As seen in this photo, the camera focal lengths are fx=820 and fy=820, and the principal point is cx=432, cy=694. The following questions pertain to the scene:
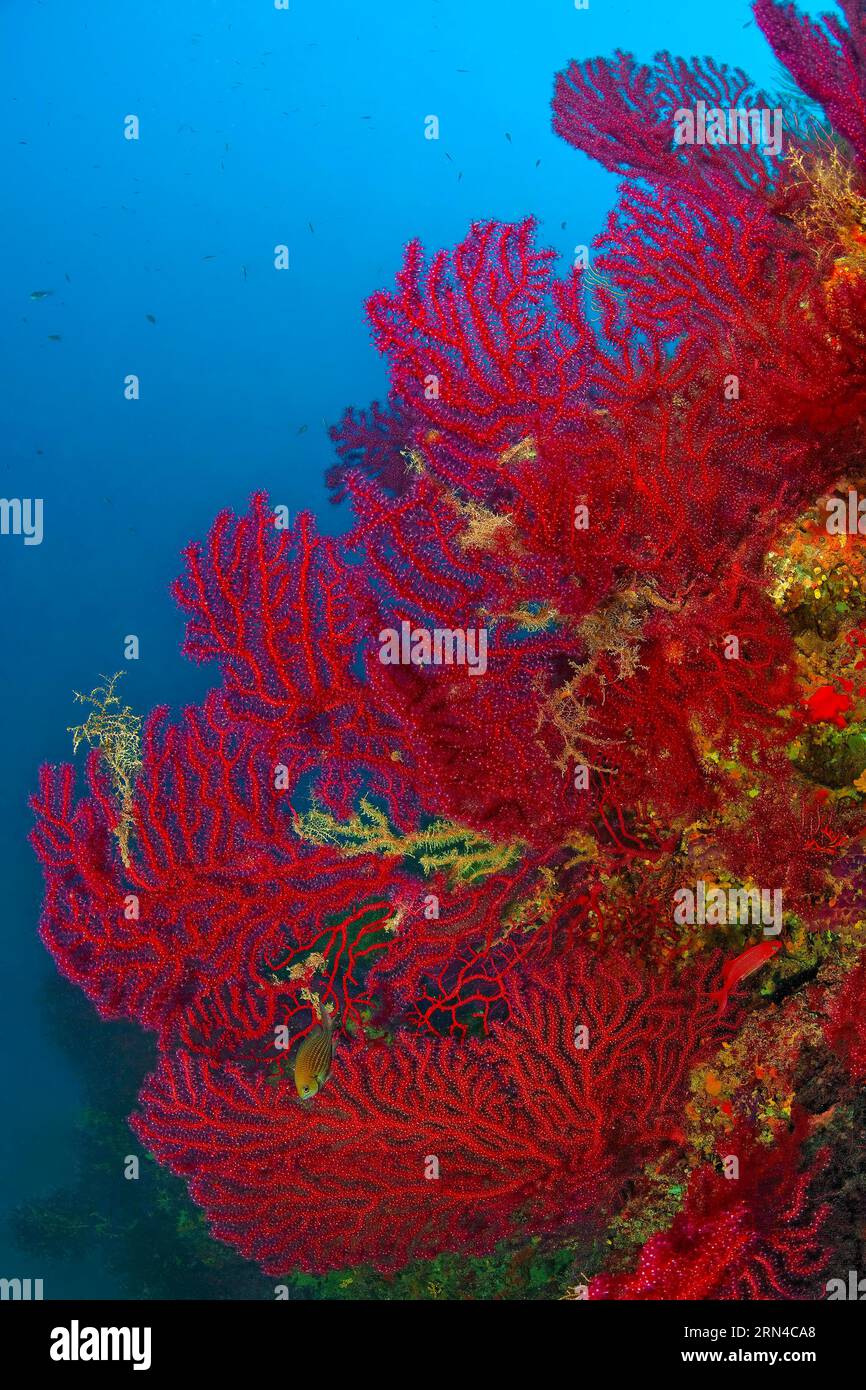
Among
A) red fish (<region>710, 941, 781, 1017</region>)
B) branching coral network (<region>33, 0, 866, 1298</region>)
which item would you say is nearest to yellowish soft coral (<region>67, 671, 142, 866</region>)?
branching coral network (<region>33, 0, 866, 1298</region>)

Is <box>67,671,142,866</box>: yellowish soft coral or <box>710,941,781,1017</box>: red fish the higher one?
<box>67,671,142,866</box>: yellowish soft coral

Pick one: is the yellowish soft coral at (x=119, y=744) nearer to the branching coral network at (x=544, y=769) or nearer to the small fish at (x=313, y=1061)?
the branching coral network at (x=544, y=769)

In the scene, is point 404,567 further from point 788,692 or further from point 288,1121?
point 288,1121

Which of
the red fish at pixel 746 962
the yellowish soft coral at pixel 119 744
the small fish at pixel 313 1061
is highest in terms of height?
the yellowish soft coral at pixel 119 744

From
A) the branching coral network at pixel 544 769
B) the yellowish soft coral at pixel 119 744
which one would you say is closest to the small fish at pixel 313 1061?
the branching coral network at pixel 544 769

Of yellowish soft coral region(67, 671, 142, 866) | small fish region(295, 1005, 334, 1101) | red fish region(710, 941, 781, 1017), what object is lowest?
small fish region(295, 1005, 334, 1101)

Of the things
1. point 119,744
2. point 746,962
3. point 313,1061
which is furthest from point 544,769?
point 119,744

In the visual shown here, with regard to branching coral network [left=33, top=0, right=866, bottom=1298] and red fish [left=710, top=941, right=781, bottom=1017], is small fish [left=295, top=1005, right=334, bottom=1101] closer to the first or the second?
branching coral network [left=33, top=0, right=866, bottom=1298]
